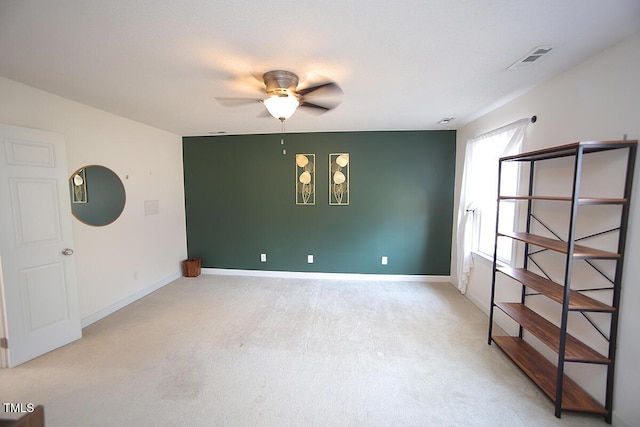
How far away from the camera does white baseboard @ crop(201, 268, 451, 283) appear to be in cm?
415

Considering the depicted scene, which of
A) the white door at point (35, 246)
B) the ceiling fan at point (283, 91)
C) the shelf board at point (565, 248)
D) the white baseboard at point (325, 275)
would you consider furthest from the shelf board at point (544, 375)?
the white door at point (35, 246)

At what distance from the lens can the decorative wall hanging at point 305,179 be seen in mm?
4203

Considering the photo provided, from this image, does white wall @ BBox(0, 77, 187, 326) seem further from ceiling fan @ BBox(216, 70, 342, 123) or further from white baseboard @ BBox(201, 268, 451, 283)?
ceiling fan @ BBox(216, 70, 342, 123)

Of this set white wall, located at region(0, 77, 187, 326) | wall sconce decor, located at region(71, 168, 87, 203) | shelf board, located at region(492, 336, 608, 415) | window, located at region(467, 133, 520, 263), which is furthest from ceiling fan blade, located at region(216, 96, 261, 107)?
shelf board, located at region(492, 336, 608, 415)

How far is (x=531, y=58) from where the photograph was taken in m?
1.75

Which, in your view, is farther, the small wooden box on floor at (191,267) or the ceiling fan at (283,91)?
the small wooden box on floor at (191,267)

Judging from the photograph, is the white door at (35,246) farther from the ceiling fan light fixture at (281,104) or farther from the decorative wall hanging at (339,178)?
the decorative wall hanging at (339,178)

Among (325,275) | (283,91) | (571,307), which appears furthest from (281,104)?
(325,275)

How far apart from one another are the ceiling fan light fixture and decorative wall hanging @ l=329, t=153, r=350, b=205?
2195 mm

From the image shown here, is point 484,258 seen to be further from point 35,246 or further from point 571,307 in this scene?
point 35,246

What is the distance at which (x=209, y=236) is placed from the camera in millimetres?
4555

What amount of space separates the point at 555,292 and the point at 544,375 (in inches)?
27.6

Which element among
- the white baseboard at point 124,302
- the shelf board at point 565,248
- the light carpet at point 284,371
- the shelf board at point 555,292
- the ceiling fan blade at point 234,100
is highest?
the ceiling fan blade at point 234,100

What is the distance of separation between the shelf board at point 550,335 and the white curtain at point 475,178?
1.15 metres
